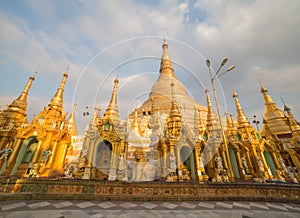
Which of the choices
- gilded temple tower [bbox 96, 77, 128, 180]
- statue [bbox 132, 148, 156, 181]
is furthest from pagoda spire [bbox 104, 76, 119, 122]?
statue [bbox 132, 148, 156, 181]

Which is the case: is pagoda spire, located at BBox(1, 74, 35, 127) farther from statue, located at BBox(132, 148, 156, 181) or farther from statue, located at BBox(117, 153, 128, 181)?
statue, located at BBox(132, 148, 156, 181)

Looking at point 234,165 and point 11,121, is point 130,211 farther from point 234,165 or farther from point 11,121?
point 11,121

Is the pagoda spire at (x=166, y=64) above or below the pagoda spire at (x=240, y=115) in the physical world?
above

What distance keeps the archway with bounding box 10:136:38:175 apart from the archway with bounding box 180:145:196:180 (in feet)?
54.3

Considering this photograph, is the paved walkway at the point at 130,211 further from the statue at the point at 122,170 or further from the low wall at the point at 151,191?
the statue at the point at 122,170

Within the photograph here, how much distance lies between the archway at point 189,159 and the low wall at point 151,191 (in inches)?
212

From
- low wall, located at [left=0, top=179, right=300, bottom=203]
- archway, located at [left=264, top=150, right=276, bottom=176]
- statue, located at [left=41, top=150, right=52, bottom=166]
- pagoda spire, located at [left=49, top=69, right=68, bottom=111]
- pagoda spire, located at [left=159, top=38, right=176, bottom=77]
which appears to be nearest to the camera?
low wall, located at [left=0, top=179, right=300, bottom=203]

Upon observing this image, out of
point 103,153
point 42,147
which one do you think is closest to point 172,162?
point 103,153

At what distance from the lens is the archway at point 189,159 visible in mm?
13198

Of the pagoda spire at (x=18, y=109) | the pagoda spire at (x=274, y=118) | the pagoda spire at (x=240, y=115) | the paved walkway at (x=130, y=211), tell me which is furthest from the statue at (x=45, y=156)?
→ the pagoda spire at (x=274, y=118)

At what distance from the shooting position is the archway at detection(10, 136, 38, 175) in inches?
561

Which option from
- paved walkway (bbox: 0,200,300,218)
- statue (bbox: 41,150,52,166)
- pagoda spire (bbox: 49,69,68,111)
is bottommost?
paved walkway (bbox: 0,200,300,218)

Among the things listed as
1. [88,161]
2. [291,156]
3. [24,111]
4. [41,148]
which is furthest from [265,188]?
[24,111]

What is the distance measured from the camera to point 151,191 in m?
7.70
